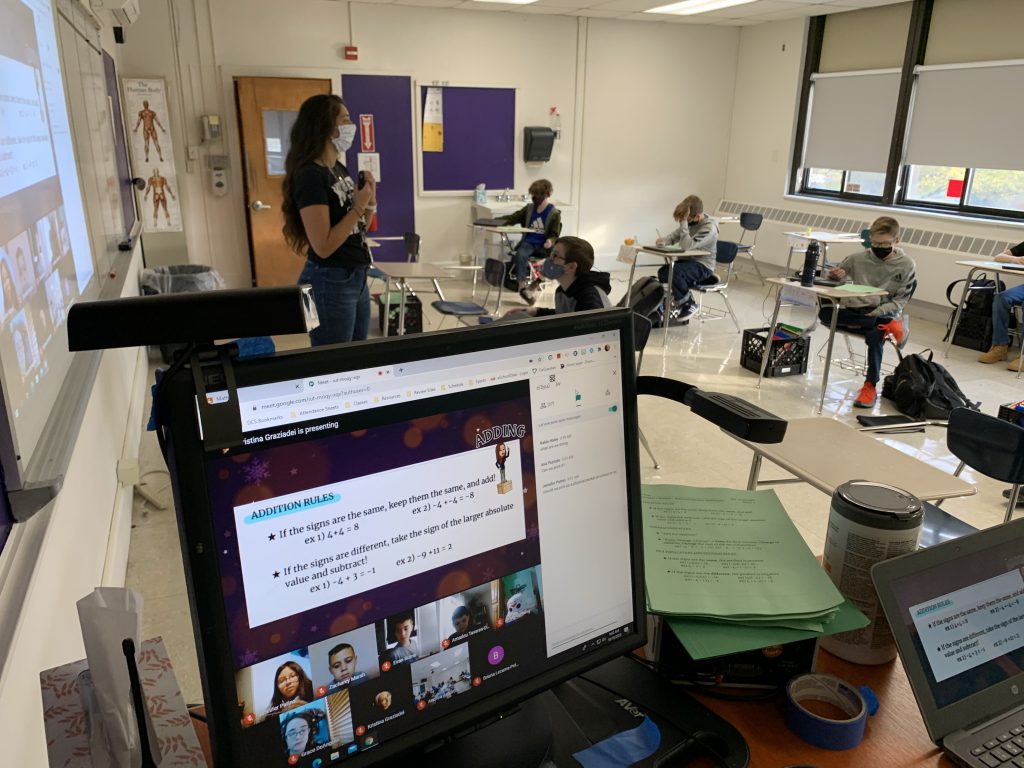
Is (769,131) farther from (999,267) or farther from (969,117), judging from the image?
(999,267)

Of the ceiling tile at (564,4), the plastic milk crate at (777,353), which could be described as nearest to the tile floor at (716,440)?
the plastic milk crate at (777,353)

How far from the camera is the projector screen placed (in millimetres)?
1530

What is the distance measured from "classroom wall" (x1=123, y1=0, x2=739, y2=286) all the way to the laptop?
24.4 ft

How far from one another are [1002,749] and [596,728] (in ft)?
1.59

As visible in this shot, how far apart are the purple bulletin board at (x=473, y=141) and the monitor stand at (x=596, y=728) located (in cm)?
764

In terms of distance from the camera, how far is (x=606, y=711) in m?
0.92

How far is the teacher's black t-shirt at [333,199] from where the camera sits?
9.61 ft

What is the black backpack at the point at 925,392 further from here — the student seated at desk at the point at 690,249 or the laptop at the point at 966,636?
the laptop at the point at 966,636

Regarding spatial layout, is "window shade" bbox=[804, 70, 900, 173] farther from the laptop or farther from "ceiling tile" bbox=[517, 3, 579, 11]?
the laptop

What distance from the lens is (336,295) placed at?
3.14 meters

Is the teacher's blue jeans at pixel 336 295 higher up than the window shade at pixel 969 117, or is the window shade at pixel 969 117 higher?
the window shade at pixel 969 117

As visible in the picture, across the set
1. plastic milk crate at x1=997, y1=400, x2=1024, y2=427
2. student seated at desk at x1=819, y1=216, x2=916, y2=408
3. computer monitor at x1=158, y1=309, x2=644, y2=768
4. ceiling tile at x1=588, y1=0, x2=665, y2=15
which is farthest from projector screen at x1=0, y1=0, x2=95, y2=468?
ceiling tile at x1=588, y1=0, x2=665, y2=15

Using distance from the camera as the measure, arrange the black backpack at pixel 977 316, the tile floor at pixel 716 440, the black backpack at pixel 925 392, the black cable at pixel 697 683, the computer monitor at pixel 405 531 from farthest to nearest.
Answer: the black backpack at pixel 977 316, the black backpack at pixel 925 392, the tile floor at pixel 716 440, the black cable at pixel 697 683, the computer monitor at pixel 405 531

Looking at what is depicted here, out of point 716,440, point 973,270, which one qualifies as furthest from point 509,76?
point 716,440
